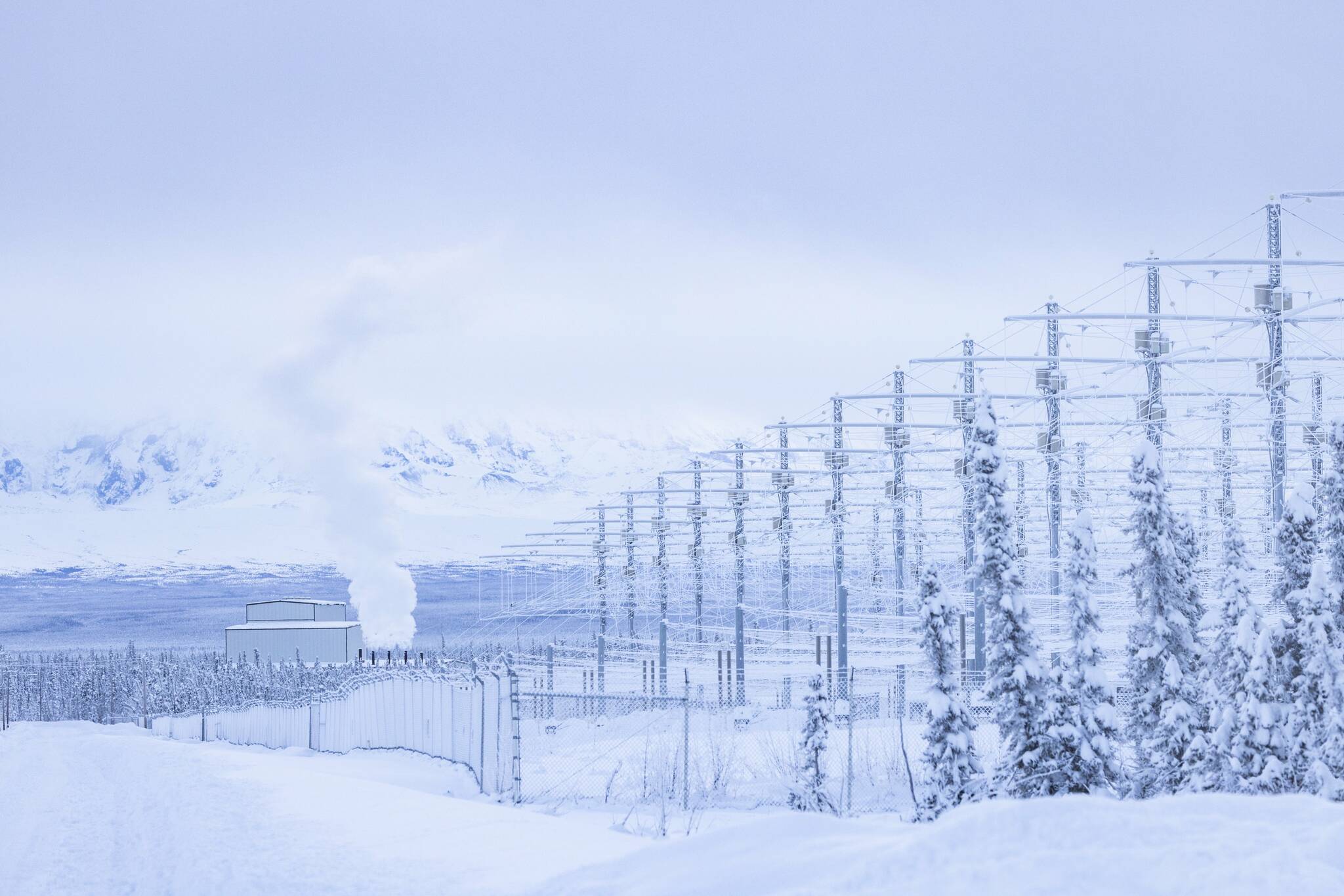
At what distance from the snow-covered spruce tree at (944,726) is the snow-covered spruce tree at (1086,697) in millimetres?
1496

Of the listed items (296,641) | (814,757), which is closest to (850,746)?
(814,757)

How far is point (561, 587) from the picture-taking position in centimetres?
7831

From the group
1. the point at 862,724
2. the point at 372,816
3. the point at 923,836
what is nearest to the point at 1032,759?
the point at 372,816

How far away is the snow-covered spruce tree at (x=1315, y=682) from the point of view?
2097 cm

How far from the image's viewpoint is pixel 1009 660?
22.8m

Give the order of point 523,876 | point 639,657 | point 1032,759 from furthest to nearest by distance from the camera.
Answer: point 639,657
point 1032,759
point 523,876

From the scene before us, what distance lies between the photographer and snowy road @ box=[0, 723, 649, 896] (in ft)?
49.6

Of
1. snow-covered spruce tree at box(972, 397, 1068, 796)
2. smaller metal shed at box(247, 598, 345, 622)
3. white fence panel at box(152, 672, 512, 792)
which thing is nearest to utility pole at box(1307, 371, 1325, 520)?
snow-covered spruce tree at box(972, 397, 1068, 796)

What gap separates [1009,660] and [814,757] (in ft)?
11.0

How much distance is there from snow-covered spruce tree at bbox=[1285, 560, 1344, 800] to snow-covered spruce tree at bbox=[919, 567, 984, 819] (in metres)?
4.54

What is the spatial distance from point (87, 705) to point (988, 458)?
507 feet

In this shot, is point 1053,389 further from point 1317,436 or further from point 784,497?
point 784,497

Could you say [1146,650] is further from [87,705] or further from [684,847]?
[87,705]

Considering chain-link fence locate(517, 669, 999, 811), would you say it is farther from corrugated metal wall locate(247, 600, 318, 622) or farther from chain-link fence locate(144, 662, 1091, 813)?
corrugated metal wall locate(247, 600, 318, 622)
